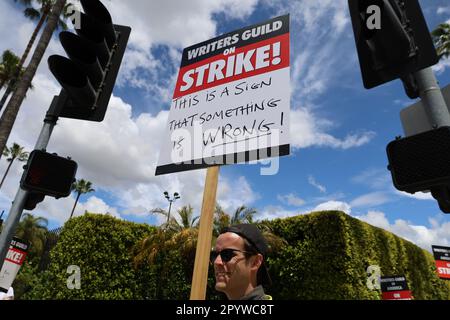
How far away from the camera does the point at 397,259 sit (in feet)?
46.9

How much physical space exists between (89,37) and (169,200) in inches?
1200

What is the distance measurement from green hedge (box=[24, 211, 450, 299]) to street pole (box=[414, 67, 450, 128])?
409 inches

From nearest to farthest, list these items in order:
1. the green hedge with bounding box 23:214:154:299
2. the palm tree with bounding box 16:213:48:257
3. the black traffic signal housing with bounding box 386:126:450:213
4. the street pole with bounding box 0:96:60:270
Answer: the black traffic signal housing with bounding box 386:126:450:213 < the street pole with bounding box 0:96:60:270 < the green hedge with bounding box 23:214:154:299 < the palm tree with bounding box 16:213:48:257

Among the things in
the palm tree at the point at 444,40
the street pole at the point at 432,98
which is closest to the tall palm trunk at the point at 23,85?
the street pole at the point at 432,98

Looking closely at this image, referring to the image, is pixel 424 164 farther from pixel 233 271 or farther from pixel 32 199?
pixel 32 199

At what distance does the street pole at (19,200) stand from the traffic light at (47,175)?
7cm

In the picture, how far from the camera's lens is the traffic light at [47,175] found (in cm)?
212

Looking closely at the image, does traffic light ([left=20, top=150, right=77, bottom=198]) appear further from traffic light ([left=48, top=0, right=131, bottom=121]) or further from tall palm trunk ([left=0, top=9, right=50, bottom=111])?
tall palm trunk ([left=0, top=9, right=50, bottom=111])

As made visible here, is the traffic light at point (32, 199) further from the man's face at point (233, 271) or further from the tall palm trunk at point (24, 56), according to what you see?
the tall palm trunk at point (24, 56)

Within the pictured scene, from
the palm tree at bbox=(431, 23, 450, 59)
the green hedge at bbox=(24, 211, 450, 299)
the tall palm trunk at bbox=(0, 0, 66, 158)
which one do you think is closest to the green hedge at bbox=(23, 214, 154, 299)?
the green hedge at bbox=(24, 211, 450, 299)

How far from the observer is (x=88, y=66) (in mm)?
2312

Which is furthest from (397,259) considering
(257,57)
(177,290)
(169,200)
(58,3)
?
(169,200)

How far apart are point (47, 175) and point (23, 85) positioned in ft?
43.3

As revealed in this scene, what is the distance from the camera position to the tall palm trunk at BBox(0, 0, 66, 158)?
42.0ft
